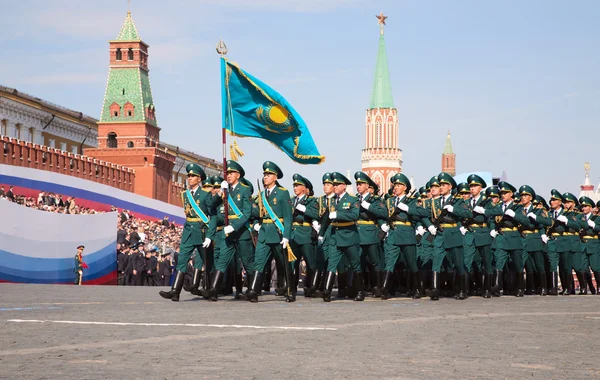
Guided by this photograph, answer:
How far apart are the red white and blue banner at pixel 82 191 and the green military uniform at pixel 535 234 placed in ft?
57.7

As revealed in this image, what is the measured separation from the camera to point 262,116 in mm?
16188

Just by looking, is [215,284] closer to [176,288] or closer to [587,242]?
[176,288]

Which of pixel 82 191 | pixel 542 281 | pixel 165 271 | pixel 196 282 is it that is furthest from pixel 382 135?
pixel 196 282

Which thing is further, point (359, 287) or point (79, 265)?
point (79, 265)

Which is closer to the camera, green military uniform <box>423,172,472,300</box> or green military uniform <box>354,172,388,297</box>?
green military uniform <box>354,172,388,297</box>

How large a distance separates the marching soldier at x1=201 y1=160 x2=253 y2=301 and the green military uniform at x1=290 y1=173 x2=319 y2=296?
0.91 m

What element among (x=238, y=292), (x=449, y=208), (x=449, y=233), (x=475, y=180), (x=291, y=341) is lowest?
(x=291, y=341)

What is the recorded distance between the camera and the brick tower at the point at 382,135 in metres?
161

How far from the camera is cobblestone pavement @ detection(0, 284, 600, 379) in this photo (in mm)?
6555

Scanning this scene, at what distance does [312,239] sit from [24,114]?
5766 centimetres

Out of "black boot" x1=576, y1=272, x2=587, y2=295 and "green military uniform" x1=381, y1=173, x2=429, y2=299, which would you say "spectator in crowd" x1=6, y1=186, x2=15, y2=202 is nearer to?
"black boot" x1=576, y1=272, x2=587, y2=295

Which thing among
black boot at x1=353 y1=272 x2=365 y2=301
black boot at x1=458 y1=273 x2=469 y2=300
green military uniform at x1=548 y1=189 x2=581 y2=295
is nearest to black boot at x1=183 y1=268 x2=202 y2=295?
black boot at x1=353 y1=272 x2=365 y2=301

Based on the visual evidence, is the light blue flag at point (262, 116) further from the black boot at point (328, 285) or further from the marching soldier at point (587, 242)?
the marching soldier at point (587, 242)

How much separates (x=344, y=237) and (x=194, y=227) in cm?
193
